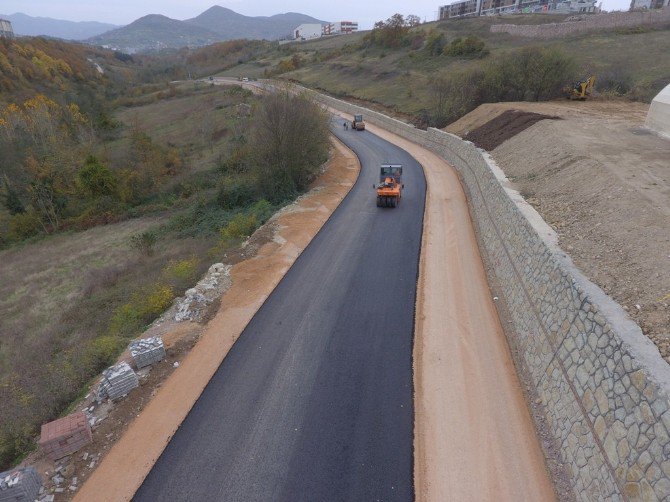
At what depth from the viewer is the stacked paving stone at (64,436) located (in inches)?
367

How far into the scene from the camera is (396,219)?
23.1m

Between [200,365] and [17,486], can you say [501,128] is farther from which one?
[17,486]

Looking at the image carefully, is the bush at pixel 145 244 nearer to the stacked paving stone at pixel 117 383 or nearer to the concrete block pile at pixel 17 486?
the stacked paving stone at pixel 117 383

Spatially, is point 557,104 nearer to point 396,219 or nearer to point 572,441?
point 396,219

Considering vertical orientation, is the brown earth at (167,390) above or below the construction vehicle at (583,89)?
below

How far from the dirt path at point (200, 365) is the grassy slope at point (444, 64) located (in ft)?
114

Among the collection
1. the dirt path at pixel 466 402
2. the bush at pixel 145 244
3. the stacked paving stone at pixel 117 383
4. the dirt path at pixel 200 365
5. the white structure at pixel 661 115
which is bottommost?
the bush at pixel 145 244

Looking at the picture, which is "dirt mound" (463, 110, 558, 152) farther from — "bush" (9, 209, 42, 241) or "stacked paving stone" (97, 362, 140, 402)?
"bush" (9, 209, 42, 241)

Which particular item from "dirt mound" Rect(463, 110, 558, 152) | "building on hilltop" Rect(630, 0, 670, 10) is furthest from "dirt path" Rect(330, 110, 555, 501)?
"building on hilltop" Rect(630, 0, 670, 10)

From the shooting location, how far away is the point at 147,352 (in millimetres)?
12133

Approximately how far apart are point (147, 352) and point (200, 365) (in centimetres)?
169

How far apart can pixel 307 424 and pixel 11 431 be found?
7745 millimetres

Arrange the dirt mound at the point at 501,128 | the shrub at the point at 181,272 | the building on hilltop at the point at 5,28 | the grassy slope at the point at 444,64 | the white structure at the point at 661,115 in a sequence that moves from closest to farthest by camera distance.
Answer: the shrub at the point at 181,272 → the white structure at the point at 661,115 → the dirt mound at the point at 501,128 → the grassy slope at the point at 444,64 → the building on hilltop at the point at 5,28

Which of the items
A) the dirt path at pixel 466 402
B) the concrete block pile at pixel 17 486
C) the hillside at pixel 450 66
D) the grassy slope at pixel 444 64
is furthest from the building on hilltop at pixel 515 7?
the concrete block pile at pixel 17 486
